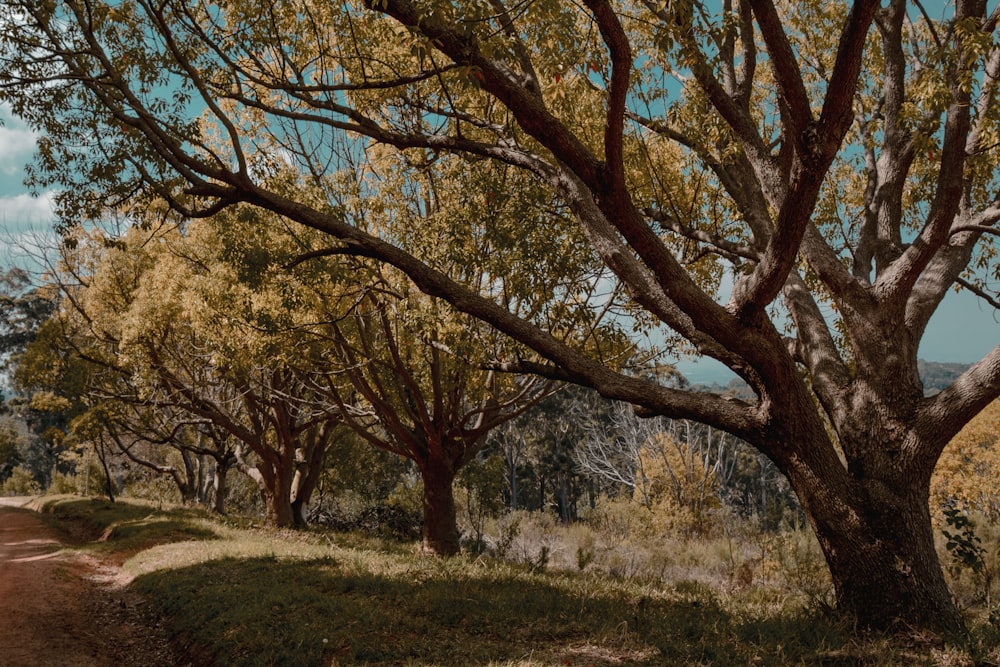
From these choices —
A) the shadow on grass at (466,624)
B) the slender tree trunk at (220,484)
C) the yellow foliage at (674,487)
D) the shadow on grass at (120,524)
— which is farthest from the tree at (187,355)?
the yellow foliage at (674,487)

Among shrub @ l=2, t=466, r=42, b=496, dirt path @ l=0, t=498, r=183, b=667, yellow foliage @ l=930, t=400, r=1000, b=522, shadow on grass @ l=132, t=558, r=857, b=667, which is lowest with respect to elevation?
dirt path @ l=0, t=498, r=183, b=667

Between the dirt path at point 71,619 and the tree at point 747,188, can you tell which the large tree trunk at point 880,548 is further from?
the dirt path at point 71,619

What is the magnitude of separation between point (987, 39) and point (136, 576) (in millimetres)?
12941

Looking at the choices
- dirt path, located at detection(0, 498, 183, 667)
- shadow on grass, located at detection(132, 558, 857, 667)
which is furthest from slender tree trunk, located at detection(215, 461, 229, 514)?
shadow on grass, located at detection(132, 558, 857, 667)

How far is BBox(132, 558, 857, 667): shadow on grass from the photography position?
16.9 ft

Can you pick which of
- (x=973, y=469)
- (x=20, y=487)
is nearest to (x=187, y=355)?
(x=973, y=469)

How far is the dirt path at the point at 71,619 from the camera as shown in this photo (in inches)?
275

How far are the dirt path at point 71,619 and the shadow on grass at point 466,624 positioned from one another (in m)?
0.48

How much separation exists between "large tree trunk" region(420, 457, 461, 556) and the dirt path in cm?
476

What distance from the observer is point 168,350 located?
17.2 meters

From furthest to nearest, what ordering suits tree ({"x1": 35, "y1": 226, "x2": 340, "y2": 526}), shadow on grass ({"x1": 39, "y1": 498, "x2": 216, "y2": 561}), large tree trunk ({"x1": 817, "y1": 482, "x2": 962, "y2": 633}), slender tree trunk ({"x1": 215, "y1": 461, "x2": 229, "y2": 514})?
slender tree trunk ({"x1": 215, "y1": 461, "x2": 229, "y2": 514})
shadow on grass ({"x1": 39, "y1": 498, "x2": 216, "y2": 561})
tree ({"x1": 35, "y1": 226, "x2": 340, "y2": 526})
large tree trunk ({"x1": 817, "y1": 482, "x2": 962, "y2": 633})

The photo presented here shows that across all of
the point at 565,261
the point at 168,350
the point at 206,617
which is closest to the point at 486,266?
the point at 565,261

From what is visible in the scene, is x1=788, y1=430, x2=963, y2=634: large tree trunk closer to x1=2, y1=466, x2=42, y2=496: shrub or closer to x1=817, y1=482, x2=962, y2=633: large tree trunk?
x1=817, y1=482, x2=962, y2=633: large tree trunk

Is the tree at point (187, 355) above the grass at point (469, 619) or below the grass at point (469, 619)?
above
